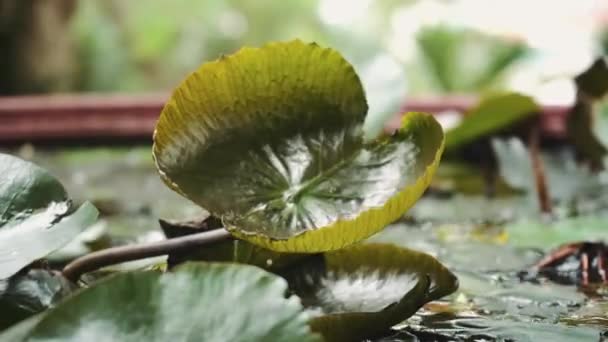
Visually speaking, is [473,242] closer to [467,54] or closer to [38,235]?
[38,235]

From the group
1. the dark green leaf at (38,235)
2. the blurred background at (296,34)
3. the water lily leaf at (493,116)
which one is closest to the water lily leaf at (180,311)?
the dark green leaf at (38,235)

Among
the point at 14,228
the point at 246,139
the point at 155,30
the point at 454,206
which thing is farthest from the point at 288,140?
the point at 155,30

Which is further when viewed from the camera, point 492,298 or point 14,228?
point 492,298

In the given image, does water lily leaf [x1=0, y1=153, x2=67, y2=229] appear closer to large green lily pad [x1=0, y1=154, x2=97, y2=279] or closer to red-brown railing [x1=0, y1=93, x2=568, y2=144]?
large green lily pad [x1=0, y1=154, x2=97, y2=279]

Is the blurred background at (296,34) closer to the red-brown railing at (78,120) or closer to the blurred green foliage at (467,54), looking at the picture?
the blurred green foliage at (467,54)

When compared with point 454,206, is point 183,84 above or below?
above

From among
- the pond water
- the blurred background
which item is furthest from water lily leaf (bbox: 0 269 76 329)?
the blurred background

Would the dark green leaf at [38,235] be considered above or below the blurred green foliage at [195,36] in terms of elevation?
above

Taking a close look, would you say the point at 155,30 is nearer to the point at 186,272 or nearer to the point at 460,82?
the point at 460,82
